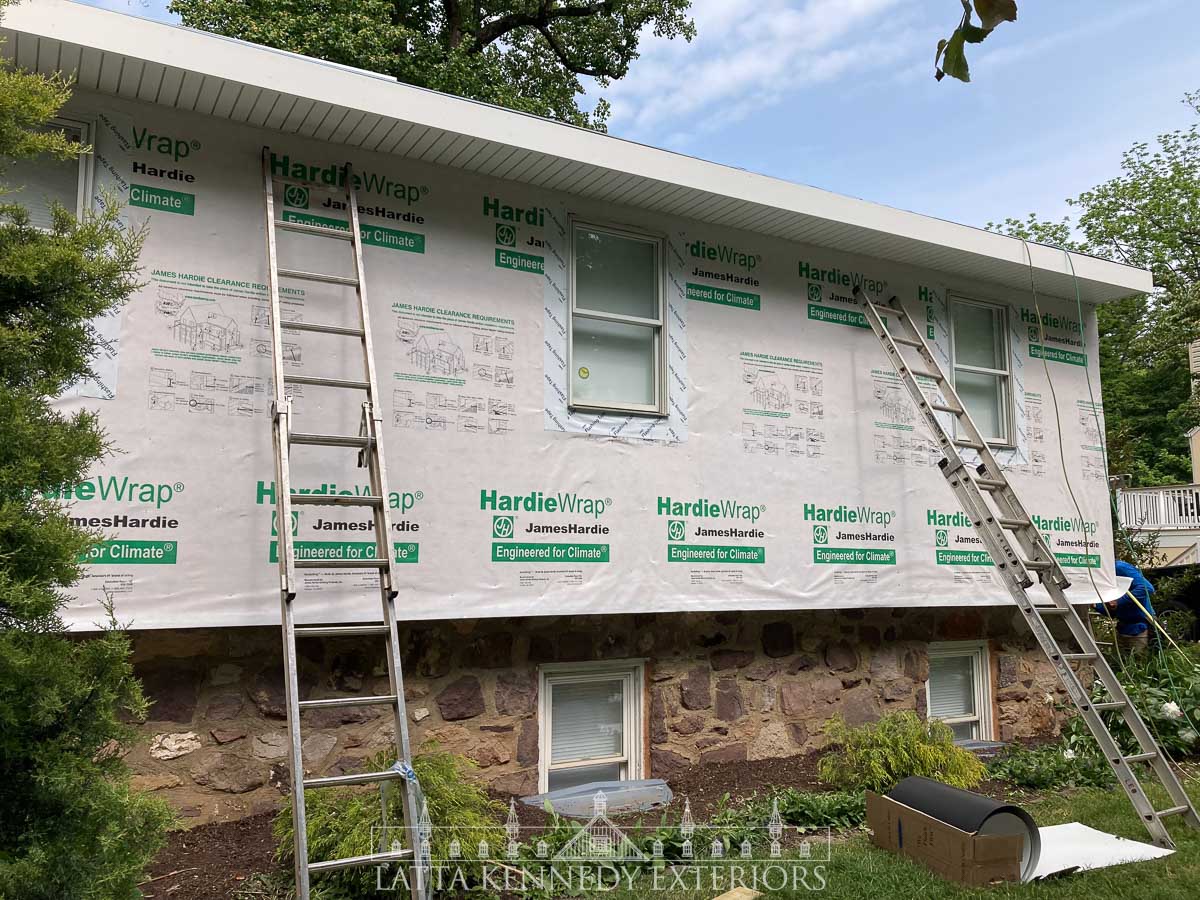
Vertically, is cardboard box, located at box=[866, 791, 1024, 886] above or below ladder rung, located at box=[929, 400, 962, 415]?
below

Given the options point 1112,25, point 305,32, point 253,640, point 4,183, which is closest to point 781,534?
point 253,640

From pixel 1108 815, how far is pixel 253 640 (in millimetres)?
5190

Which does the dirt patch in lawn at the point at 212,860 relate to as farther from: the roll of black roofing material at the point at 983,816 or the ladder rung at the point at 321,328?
the roll of black roofing material at the point at 983,816

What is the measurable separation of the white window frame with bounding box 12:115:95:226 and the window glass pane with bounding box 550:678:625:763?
3.89 m

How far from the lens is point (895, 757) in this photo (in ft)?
20.1

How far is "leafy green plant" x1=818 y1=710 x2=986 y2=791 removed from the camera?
19.9 ft

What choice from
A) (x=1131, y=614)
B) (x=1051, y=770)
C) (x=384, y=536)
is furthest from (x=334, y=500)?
(x=1131, y=614)

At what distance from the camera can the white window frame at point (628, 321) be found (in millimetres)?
5941

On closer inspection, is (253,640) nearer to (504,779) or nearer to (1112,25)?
(504,779)

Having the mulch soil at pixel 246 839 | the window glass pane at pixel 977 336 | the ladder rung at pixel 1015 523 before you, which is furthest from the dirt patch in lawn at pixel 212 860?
the window glass pane at pixel 977 336

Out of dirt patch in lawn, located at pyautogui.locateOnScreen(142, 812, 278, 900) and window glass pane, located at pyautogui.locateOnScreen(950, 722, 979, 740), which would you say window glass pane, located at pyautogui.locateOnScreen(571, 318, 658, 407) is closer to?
dirt patch in lawn, located at pyautogui.locateOnScreen(142, 812, 278, 900)

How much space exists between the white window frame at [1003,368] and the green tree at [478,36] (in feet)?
25.7

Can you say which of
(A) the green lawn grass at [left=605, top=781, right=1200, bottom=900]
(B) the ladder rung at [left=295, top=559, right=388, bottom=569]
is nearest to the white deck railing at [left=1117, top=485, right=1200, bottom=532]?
(A) the green lawn grass at [left=605, top=781, right=1200, bottom=900]
